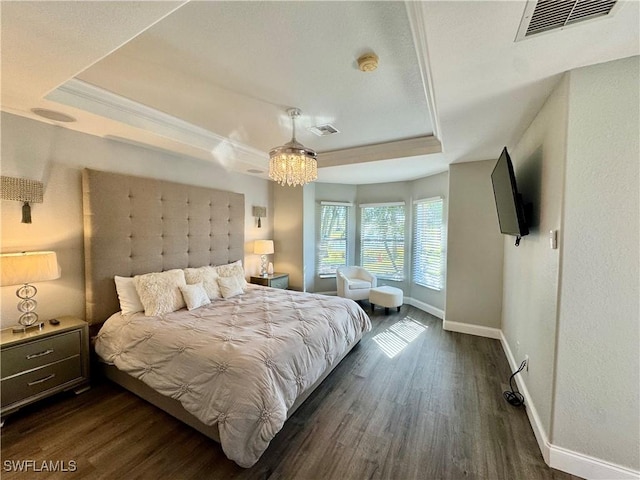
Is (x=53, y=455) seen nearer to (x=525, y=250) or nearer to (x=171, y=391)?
(x=171, y=391)

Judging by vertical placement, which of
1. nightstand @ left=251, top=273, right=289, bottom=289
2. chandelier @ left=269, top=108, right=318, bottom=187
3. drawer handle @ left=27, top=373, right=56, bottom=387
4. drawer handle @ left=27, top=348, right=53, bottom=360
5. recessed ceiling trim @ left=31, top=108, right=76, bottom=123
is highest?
recessed ceiling trim @ left=31, top=108, right=76, bottom=123

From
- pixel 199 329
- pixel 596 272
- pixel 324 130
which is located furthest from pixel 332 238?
pixel 596 272

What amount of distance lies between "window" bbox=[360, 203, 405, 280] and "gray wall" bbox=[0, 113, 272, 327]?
13.4ft

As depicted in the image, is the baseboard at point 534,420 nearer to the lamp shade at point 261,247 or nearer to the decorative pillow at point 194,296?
the decorative pillow at point 194,296

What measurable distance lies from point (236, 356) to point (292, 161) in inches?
66.7

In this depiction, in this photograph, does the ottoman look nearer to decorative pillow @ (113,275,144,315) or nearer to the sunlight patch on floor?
the sunlight patch on floor

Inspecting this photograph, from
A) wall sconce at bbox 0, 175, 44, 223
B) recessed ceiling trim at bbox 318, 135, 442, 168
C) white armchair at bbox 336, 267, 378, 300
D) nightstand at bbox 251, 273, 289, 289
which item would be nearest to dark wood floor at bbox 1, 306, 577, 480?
wall sconce at bbox 0, 175, 44, 223

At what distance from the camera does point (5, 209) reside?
220cm

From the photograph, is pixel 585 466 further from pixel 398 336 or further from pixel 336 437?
pixel 398 336

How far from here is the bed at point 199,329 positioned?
1714 mm

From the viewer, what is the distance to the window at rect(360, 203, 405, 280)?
541cm

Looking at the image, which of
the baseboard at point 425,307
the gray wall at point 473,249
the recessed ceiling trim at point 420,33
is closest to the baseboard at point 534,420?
the gray wall at point 473,249

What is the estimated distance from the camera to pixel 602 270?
1552 millimetres

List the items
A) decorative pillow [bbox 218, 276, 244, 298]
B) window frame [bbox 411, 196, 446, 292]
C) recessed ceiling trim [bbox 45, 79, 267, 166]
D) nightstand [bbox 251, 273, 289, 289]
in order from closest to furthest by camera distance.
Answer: recessed ceiling trim [bbox 45, 79, 267, 166] → decorative pillow [bbox 218, 276, 244, 298] → nightstand [bbox 251, 273, 289, 289] → window frame [bbox 411, 196, 446, 292]
